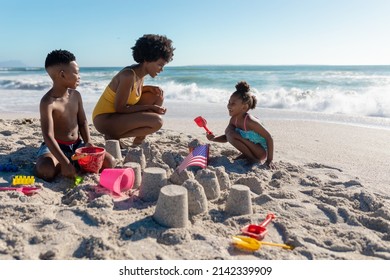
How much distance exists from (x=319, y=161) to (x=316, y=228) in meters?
1.59

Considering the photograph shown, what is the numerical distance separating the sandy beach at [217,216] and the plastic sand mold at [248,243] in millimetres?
24

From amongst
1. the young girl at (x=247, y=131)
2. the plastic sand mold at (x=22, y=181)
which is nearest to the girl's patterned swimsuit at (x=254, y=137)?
the young girl at (x=247, y=131)

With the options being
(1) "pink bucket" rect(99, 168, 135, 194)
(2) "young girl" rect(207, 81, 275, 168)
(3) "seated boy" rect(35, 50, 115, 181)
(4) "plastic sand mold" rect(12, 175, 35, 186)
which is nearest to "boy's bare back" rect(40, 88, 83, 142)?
(3) "seated boy" rect(35, 50, 115, 181)

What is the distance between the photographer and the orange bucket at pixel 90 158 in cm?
264

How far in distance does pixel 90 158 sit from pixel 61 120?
512 mm

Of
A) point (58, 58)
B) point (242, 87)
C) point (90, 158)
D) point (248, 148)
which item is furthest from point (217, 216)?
point (58, 58)

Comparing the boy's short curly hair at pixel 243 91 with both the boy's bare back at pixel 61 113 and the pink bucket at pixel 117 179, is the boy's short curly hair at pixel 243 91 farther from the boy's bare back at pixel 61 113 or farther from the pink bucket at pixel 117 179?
the boy's bare back at pixel 61 113

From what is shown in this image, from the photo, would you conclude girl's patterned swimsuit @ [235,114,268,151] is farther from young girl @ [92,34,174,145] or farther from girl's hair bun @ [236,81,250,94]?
young girl @ [92,34,174,145]

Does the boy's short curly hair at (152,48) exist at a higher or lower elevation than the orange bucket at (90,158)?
higher

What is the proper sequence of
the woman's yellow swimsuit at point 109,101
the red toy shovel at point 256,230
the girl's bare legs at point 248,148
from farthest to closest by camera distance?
the woman's yellow swimsuit at point 109,101
the girl's bare legs at point 248,148
the red toy shovel at point 256,230

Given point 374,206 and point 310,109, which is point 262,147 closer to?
point 374,206

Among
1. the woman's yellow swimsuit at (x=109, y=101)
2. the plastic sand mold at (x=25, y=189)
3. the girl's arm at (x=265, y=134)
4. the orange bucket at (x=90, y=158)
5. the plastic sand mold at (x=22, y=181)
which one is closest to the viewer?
the plastic sand mold at (x=25, y=189)

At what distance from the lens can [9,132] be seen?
421 cm
